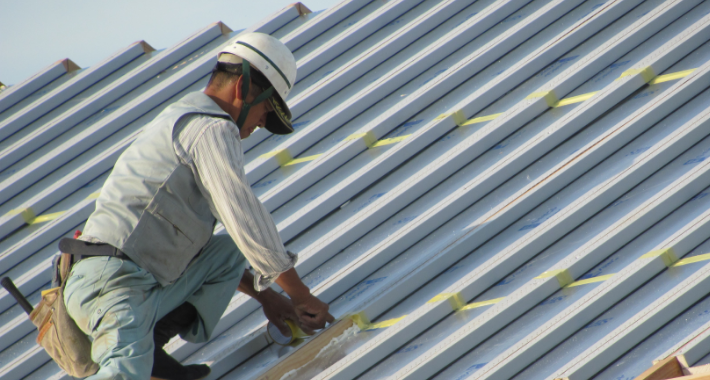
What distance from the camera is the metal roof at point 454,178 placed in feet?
8.43

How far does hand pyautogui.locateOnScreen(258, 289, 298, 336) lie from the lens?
275 cm

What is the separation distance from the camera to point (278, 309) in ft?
9.09

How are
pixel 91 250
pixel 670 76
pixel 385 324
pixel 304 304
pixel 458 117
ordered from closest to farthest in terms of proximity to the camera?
pixel 91 250 < pixel 304 304 < pixel 385 324 < pixel 670 76 < pixel 458 117

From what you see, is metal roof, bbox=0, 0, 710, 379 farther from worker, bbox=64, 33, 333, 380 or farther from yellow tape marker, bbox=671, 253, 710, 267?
worker, bbox=64, 33, 333, 380

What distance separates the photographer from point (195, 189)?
2.44m

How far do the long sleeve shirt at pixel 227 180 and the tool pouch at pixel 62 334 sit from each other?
1.94ft

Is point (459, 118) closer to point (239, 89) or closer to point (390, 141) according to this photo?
point (390, 141)

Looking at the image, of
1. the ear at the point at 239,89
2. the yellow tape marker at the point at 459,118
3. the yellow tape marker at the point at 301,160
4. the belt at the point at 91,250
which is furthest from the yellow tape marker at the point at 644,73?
the belt at the point at 91,250

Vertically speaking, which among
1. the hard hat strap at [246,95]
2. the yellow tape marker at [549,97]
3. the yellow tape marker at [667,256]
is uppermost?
the hard hat strap at [246,95]

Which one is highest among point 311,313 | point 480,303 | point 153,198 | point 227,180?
point 153,198

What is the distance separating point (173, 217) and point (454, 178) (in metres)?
1.41

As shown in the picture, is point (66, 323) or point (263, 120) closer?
point (66, 323)

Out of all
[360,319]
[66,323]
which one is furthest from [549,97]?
[66,323]

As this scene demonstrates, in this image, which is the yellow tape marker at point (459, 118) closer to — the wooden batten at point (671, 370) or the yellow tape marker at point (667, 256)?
the yellow tape marker at point (667, 256)
